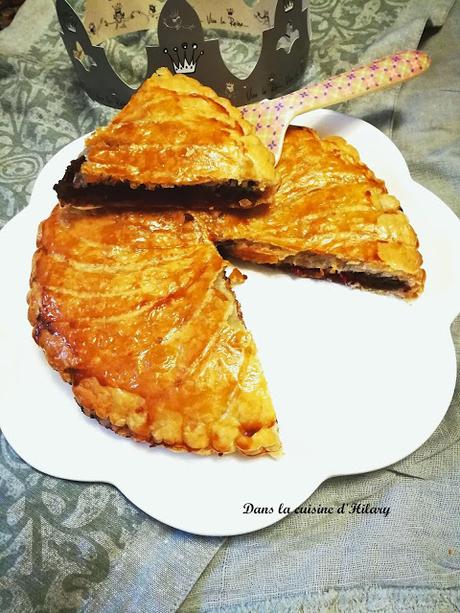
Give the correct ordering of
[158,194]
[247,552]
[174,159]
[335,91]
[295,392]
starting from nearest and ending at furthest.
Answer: [247,552] < [295,392] < [174,159] < [158,194] < [335,91]

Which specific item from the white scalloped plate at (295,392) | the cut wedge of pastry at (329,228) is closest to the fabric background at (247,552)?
the white scalloped plate at (295,392)

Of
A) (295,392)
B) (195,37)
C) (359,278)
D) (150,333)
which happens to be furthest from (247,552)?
(195,37)

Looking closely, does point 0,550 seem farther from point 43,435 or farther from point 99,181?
point 99,181

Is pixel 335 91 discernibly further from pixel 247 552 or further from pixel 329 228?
pixel 247 552

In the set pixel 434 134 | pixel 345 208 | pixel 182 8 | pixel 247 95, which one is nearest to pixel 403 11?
pixel 434 134

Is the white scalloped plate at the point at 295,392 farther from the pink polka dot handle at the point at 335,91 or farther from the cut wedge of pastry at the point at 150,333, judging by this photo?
the pink polka dot handle at the point at 335,91
